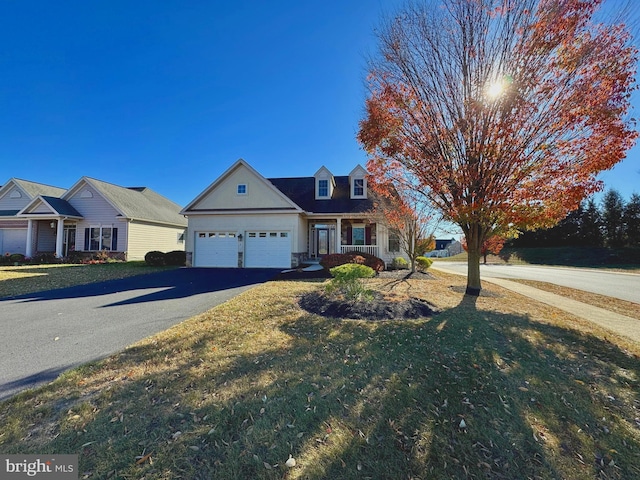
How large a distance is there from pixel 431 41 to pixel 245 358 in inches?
373

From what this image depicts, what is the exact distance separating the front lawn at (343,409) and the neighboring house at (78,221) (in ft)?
64.0

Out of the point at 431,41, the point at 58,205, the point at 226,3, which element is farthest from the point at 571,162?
the point at 58,205

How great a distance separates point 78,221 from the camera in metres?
20.6

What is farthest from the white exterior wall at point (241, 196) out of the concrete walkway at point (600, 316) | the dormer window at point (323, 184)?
the concrete walkway at point (600, 316)

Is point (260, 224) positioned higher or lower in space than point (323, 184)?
lower

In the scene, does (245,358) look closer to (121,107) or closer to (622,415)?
(622,415)

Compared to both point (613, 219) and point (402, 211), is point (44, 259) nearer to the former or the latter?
point (402, 211)

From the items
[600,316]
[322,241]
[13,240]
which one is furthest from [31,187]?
[600,316]

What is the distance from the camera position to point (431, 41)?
7.75m

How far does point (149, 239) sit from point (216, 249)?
889cm

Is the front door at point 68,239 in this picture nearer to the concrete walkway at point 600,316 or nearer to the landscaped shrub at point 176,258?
the landscaped shrub at point 176,258

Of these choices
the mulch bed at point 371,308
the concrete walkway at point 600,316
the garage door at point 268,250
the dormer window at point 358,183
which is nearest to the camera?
the concrete walkway at point 600,316

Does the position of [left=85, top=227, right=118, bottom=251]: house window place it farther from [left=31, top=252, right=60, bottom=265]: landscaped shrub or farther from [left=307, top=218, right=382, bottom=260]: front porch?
[left=307, top=218, right=382, bottom=260]: front porch

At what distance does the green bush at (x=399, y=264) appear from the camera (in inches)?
661
